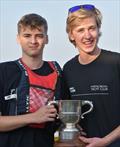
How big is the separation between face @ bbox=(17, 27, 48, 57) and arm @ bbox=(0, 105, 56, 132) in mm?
354

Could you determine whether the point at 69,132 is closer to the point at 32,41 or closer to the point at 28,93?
the point at 28,93

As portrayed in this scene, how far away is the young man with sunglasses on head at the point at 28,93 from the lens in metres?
3.73

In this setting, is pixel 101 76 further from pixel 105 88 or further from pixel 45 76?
pixel 45 76

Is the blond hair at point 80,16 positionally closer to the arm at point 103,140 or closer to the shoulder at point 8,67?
the shoulder at point 8,67

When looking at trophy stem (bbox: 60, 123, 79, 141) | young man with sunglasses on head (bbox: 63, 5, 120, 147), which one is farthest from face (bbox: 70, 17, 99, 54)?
trophy stem (bbox: 60, 123, 79, 141)

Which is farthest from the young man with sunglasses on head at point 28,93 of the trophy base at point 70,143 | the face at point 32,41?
the trophy base at point 70,143

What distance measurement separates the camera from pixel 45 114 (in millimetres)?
3656

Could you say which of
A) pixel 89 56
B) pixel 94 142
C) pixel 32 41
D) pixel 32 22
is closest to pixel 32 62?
pixel 32 41

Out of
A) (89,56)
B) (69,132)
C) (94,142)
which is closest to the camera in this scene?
(94,142)

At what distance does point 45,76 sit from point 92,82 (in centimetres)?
29

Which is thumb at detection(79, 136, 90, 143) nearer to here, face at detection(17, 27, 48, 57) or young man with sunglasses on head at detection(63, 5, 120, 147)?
young man with sunglasses on head at detection(63, 5, 120, 147)

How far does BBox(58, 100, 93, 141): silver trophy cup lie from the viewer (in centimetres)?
369

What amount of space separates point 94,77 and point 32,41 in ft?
1.43

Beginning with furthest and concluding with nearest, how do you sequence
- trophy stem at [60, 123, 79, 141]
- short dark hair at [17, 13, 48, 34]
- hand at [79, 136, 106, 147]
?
1. short dark hair at [17, 13, 48, 34]
2. trophy stem at [60, 123, 79, 141]
3. hand at [79, 136, 106, 147]
